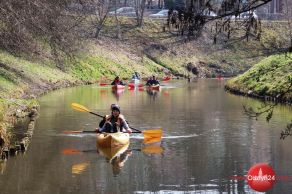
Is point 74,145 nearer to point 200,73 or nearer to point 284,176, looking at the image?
point 284,176

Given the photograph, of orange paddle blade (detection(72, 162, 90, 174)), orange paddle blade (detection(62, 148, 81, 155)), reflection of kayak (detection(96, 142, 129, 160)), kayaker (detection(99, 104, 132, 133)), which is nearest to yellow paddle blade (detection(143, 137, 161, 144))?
kayaker (detection(99, 104, 132, 133))

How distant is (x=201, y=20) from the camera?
9914 mm

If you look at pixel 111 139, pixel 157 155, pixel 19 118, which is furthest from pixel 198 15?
pixel 19 118

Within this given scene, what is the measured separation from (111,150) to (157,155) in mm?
1613

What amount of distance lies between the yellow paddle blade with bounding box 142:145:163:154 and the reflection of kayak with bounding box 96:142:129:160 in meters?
0.67

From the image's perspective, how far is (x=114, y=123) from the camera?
2256 cm

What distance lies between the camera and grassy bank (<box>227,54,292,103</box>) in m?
40.0

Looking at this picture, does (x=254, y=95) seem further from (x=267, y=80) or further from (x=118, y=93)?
(x=118, y=93)

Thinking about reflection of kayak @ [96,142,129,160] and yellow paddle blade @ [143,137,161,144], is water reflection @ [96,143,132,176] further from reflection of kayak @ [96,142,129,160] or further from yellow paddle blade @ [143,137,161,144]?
yellow paddle blade @ [143,137,161,144]

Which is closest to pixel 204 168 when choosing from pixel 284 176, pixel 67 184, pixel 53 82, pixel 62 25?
pixel 284 176

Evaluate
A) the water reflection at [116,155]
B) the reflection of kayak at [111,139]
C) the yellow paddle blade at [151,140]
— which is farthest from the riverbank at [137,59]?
the water reflection at [116,155]

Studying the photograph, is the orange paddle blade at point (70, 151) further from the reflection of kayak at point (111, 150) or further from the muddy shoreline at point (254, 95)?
the muddy shoreline at point (254, 95)

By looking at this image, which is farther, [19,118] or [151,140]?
[19,118]

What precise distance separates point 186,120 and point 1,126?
12.8m
